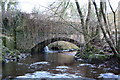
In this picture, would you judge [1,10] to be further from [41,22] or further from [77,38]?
[77,38]

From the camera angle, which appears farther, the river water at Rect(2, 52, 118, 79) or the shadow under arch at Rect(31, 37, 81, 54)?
the shadow under arch at Rect(31, 37, 81, 54)

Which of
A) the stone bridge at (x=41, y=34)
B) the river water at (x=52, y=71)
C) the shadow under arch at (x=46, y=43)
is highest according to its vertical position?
the stone bridge at (x=41, y=34)

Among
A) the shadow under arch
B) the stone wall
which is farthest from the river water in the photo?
the shadow under arch

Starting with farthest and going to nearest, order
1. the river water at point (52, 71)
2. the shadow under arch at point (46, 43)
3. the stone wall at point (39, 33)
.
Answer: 1. the shadow under arch at point (46, 43)
2. the stone wall at point (39, 33)
3. the river water at point (52, 71)

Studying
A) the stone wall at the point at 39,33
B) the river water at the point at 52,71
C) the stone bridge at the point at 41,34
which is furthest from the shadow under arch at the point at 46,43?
the river water at the point at 52,71

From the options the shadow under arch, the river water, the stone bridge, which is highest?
the stone bridge

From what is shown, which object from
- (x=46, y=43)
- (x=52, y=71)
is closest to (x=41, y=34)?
(x=46, y=43)

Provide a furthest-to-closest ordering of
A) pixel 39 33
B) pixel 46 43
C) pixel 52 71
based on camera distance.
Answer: pixel 46 43 < pixel 39 33 < pixel 52 71

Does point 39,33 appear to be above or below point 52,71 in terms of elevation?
above

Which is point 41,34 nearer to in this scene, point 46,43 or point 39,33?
point 39,33

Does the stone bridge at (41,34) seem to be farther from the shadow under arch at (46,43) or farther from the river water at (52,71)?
the river water at (52,71)

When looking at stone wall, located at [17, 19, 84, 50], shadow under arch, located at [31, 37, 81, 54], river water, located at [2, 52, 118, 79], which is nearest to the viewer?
river water, located at [2, 52, 118, 79]

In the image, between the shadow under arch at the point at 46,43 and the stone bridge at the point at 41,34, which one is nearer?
the stone bridge at the point at 41,34

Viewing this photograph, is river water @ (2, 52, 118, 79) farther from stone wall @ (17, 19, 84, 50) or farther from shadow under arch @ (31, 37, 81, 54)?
shadow under arch @ (31, 37, 81, 54)
